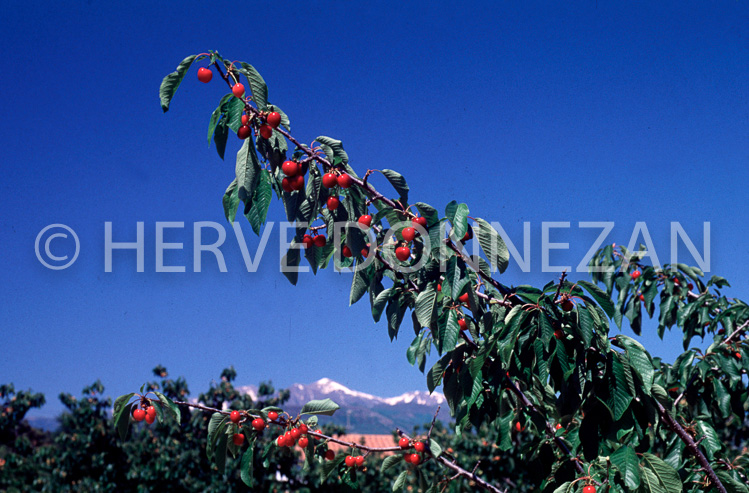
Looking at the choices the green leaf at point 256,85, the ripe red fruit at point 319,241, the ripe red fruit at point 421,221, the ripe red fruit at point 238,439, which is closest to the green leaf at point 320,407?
the ripe red fruit at point 238,439

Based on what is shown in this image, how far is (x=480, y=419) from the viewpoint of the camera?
7.88ft

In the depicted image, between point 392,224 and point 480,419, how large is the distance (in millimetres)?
934

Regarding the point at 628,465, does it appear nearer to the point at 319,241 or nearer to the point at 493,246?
the point at 493,246

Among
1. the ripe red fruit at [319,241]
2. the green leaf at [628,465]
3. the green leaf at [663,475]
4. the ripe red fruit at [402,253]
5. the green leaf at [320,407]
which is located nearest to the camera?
the green leaf at [628,465]

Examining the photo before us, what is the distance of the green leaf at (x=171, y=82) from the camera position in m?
2.06

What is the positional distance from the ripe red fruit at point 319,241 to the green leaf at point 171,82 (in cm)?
73

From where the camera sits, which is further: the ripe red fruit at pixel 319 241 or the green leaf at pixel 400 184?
the ripe red fruit at pixel 319 241

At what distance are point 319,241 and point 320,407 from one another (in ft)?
2.79

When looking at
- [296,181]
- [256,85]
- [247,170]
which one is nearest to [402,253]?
[296,181]

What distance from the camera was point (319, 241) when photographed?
235 centimetres

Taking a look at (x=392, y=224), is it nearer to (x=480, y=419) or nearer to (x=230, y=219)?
(x=230, y=219)

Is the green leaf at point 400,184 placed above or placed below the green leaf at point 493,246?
above

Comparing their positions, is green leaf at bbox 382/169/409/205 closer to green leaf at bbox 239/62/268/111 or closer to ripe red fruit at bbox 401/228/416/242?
ripe red fruit at bbox 401/228/416/242

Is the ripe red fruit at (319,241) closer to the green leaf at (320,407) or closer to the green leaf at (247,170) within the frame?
the green leaf at (247,170)
